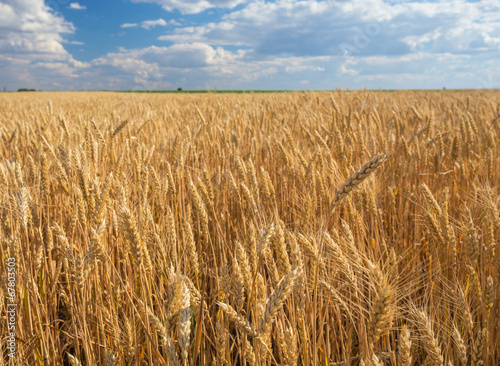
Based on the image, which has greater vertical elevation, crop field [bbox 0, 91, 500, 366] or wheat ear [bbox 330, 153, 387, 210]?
wheat ear [bbox 330, 153, 387, 210]

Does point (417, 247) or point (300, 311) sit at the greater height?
point (300, 311)

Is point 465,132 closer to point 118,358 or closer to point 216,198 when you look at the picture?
point 216,198

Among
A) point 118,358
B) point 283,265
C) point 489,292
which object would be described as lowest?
point 118,358

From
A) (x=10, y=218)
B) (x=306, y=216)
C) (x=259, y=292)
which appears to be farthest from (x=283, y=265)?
(x=10, y=218)

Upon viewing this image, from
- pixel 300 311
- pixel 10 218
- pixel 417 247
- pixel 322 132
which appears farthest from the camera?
pixel 322 132

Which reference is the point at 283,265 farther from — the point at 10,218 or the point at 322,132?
the point at 322,132

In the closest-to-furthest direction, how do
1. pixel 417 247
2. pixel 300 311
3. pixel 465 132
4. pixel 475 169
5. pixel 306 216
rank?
pixel 300 311 < pixel 306 216 < pixel 417 247 < pixel 475 169 < pixel 465 132

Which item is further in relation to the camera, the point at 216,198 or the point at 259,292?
the point at 216,198

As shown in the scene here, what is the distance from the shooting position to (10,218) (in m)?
1.54

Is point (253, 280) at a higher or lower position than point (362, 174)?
lower

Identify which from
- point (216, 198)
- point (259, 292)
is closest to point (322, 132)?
point (216, 198)

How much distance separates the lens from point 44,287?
4.59 ft

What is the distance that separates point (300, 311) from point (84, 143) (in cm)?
183

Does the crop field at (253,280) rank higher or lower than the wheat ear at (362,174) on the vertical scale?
lower
